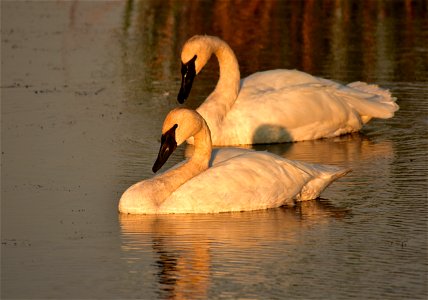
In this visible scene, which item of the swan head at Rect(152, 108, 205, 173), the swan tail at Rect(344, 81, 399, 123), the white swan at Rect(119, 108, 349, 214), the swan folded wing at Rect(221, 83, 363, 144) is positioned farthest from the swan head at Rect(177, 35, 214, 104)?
the swan head at Rect(152, 108, 205, 173)

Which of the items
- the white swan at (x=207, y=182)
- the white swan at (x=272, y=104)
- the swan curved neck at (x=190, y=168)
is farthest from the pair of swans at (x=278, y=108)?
the swan curved neck at (x=190, y=168)

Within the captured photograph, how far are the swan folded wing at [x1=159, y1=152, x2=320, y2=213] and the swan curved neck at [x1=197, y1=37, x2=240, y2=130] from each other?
341 cm

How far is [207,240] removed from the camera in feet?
34.7

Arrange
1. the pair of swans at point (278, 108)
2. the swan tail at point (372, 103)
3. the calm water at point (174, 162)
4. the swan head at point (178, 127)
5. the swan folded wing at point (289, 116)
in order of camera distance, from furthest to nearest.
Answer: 1. the swan tail at point (372, 103)
2. the swan folded wing at point (289, 116)
3. the pair of swans at point (278, 108)
4. the swan head at point (178, 127)
5. the calm water at point (174, 162)

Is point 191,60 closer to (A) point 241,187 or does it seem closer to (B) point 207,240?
(A) point 241,187

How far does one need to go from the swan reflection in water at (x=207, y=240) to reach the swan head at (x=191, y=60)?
3.62 metres

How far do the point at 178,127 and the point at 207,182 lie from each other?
580 millimetres

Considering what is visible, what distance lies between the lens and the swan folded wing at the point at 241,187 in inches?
449

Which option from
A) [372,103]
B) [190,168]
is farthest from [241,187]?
[372,103]

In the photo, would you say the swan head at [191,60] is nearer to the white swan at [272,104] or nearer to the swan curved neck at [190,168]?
the white swan at [272,104]

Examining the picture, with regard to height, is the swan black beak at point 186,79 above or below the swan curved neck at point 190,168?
above

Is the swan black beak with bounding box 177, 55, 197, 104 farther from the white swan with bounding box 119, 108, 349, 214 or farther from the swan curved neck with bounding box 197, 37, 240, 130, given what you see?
the white swan with bounding box 119, 108, 349, 214

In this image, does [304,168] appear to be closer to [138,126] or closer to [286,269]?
[286,269]

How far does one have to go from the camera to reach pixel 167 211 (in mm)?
11422
